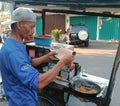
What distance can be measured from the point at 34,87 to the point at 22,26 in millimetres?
559

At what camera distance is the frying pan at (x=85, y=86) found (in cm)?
396

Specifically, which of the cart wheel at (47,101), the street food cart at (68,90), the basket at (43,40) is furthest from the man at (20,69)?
the basket at (43,40)

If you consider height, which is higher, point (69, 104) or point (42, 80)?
point (42, 80)

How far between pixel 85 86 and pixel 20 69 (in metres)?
1.84

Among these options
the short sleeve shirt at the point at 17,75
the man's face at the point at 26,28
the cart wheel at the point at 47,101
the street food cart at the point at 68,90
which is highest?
the man's face at the point at 26,28

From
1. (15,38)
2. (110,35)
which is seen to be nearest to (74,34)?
(110,35)

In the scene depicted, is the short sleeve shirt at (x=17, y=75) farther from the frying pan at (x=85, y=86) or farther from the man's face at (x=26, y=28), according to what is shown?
the frying pan at (x=85, y=86)

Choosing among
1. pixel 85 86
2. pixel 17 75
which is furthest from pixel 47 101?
pixel 17 75

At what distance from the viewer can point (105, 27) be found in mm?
23422

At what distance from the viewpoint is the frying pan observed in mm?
3959

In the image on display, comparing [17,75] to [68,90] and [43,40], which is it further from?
[43,40]

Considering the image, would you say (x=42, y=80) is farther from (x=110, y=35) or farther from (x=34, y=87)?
(x=110, y=35)

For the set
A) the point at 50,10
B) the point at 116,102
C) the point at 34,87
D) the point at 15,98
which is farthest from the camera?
the point at 116,102

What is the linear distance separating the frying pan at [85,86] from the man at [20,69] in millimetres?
1136
